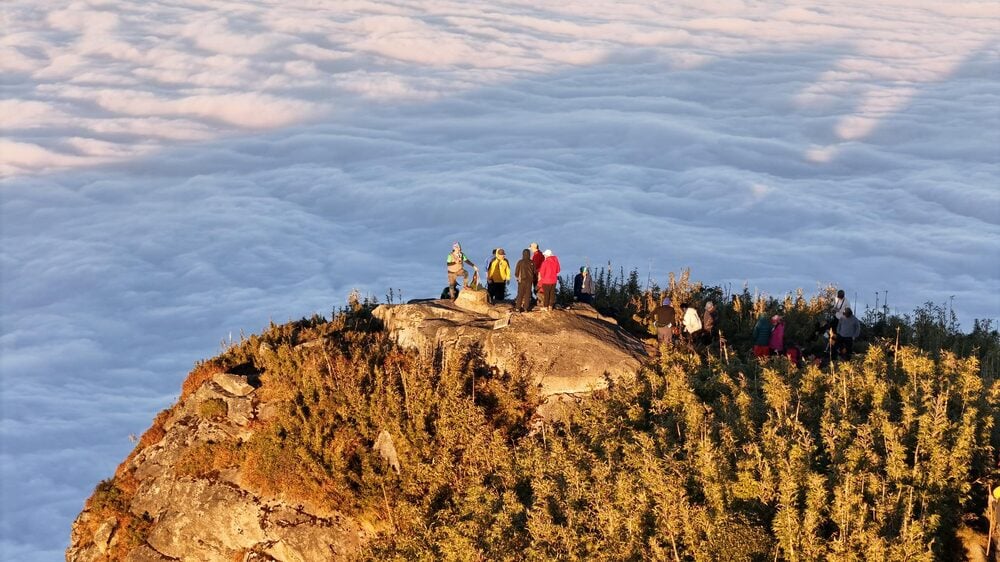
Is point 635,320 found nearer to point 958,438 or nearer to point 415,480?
point 415,480

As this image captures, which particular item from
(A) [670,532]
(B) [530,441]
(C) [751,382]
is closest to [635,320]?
(C) [751,382]

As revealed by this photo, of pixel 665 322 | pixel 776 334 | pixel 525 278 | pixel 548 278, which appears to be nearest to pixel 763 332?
pixel 776 334

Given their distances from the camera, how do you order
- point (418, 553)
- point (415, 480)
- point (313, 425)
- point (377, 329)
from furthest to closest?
point (377, 329) → point (313, 425) → point (415, 480) → point (418, 553)

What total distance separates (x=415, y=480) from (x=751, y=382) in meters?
7.17

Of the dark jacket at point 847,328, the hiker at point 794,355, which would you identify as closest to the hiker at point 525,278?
the hiker at point 794,355

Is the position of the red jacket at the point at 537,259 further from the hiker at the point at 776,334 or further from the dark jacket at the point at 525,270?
the hiker at the point at 776,334

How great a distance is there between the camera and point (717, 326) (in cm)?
2828

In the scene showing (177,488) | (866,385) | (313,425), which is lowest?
(177,488)

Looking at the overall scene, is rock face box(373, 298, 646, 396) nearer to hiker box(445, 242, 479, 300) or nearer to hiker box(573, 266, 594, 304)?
hiker box(445, 242, 479, 300)

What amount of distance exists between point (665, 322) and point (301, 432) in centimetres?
838

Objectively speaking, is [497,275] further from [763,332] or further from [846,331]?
[846,331]

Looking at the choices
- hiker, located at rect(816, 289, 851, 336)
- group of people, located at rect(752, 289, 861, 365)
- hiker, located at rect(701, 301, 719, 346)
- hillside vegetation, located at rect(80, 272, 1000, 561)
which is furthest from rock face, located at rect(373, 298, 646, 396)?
hiker, located at rect(816, 289, 851, 336)

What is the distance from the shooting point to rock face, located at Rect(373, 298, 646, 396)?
23.4 m

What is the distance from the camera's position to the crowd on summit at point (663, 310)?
25.1m
